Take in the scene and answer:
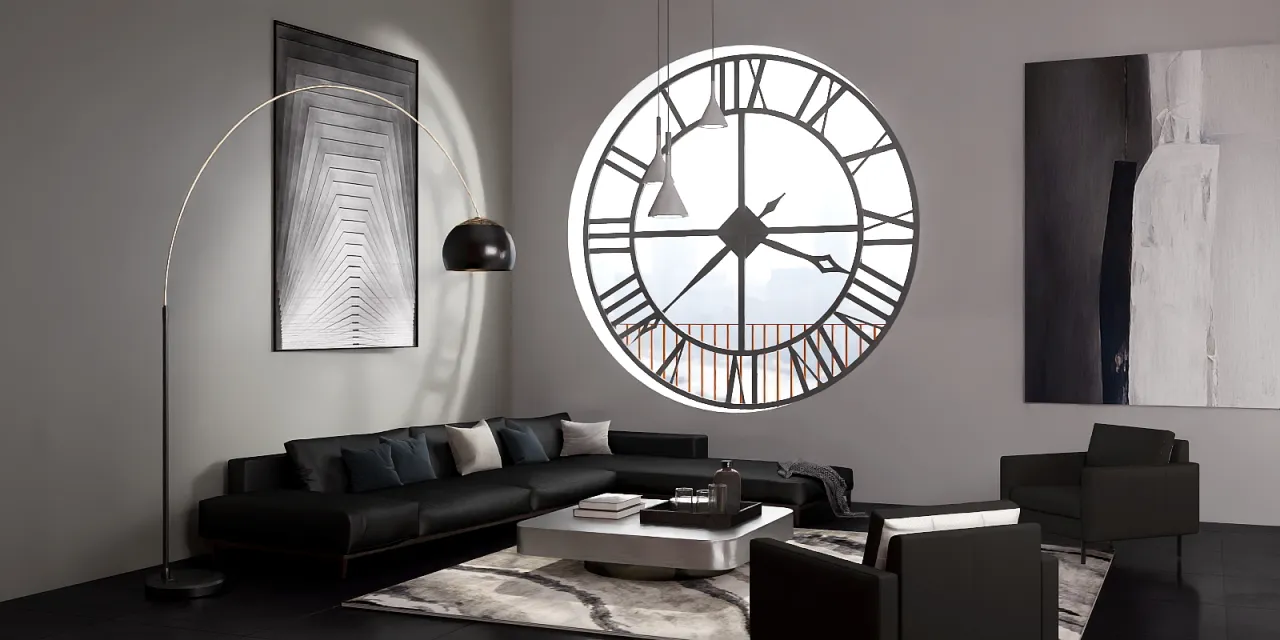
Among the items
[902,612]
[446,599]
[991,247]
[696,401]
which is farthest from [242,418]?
[991,247]

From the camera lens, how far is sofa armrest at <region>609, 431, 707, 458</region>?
26.4ft

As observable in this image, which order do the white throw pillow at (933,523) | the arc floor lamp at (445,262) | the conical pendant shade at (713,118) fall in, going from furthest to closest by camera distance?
the conical pendant shade at (713,118)
the arc floor lamp at (445,262)
the white throw pillow at (933,523)

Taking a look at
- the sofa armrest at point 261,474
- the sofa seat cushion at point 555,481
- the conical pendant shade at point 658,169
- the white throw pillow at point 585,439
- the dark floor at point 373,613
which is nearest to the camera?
the dark floor at point 373,613

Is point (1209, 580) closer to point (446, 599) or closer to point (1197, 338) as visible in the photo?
point (1197, 338)

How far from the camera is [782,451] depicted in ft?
27.3

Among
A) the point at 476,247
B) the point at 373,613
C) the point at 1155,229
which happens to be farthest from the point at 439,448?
the point at 1155,229

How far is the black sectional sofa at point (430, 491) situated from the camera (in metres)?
5.64

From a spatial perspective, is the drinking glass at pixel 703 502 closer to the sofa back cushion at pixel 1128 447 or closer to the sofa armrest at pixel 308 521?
the sofa armrest at pixel 308 521

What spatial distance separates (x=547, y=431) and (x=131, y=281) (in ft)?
10.1

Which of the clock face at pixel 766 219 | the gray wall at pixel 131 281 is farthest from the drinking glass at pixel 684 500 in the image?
the clock face at pixel 766 219

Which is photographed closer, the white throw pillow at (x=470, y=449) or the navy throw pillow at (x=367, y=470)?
the navy throw pillow at (x=367, y=470)

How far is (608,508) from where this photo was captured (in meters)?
5.75

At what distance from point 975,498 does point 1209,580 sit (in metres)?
2.30

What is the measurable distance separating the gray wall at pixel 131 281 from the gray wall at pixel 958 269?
2.90 meters
